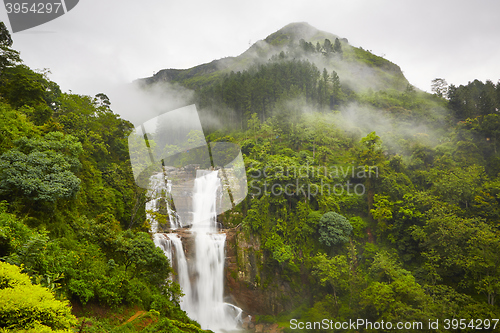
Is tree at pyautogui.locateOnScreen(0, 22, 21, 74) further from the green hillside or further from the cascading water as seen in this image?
the cascading water

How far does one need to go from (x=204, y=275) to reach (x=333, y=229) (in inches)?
459

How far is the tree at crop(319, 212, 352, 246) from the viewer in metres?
22.6

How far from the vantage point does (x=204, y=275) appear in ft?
70.8

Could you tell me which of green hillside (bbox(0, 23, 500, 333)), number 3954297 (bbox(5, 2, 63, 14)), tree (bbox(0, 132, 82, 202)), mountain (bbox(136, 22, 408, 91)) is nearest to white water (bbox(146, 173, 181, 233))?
green hillside (bbox(0, 23, 500, 333))

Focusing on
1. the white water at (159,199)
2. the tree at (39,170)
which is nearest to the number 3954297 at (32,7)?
the tree at (39,170)

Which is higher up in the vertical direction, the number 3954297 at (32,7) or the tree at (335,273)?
the number 3954297 at (32,7)

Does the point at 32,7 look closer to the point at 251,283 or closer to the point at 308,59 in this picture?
the point at 251,283

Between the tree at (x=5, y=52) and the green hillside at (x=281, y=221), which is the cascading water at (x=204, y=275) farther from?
the tree at (x=5, y=52)

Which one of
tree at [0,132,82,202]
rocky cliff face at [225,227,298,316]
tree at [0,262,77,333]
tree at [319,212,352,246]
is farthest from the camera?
tree at [319,212,352,246]

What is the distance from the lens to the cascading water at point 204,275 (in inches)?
807

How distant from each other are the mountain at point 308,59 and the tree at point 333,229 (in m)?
38.3

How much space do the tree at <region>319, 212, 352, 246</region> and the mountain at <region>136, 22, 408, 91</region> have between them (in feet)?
126

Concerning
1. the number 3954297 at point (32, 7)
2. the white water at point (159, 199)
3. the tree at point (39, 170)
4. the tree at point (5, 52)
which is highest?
the tree at point (5, 52)

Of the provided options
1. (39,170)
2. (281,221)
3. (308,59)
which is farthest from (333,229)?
(308,59)
